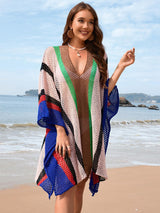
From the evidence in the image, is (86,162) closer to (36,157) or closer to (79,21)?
(79,21)

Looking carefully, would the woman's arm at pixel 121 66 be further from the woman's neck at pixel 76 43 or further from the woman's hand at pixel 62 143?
the woman's hand at pixel 62 143

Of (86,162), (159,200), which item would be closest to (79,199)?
→ (86,162)

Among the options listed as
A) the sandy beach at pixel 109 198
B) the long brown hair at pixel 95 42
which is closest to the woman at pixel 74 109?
the long brown hair at pixel 95 42

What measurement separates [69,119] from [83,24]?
68 centimetres

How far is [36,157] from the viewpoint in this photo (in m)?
6.25

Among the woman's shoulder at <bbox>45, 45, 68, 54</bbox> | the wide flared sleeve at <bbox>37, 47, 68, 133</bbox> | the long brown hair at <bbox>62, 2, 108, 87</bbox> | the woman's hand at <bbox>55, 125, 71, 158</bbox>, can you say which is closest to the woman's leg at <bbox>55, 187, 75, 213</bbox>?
the woman's hand at <bbox>55, 125, 71, 158</bbox>

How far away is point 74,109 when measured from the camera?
2.05m

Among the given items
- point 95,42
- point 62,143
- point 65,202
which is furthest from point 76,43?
point 65,202

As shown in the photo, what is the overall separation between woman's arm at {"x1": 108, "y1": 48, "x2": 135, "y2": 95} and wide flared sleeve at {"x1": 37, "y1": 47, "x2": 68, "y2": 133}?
1.43 feet

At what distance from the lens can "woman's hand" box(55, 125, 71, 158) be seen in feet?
6.44

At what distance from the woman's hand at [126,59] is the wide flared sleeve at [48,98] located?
541 millimetres

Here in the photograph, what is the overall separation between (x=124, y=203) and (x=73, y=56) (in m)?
2.21

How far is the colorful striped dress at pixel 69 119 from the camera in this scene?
6.61 feet

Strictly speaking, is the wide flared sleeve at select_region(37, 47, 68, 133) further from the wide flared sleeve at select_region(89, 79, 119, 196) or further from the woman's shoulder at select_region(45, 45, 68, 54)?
the wide flared sleeve at select_region(89, 79, 119, 196)
